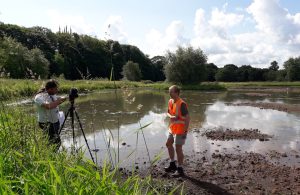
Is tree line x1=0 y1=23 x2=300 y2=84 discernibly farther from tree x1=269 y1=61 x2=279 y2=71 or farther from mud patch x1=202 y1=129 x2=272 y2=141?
Result: mud patch x1=202 y1=129 x2=272 y2=141

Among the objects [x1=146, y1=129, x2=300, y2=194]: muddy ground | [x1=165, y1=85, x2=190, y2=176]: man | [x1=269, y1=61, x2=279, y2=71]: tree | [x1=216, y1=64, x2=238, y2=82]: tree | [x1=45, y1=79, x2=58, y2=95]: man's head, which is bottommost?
[x1=146, y1=129, x2=300, y2=194]: muddy ground

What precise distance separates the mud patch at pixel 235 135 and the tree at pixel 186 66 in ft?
141

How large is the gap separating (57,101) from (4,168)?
3.00m

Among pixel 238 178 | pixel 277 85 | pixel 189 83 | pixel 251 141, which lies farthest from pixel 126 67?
pixel 238 178

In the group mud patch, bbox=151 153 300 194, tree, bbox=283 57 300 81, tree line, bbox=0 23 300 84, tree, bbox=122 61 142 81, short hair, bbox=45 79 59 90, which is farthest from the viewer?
tree, bbox=283 57 300 81

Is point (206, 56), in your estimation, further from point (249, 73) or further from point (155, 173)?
point (155, 173)

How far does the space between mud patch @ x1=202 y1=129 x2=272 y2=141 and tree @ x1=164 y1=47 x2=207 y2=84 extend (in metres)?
42.9

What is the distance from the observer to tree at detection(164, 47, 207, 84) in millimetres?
57438

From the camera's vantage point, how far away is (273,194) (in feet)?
22.9

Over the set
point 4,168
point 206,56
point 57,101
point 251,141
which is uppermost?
point 206,56

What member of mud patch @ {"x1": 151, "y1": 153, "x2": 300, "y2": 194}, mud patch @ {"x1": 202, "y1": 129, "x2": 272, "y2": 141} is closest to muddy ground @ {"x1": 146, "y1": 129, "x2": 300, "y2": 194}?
mud patch @ {"x1": 151, "y1": 153, "x2": 300, "y2": 194}

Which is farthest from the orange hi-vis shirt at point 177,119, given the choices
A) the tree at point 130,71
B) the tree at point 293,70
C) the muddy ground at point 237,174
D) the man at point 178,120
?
the tree at point 293,70

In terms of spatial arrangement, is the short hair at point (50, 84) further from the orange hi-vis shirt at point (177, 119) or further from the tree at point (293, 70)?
the tree at point (293, 70)

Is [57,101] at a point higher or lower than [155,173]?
higher
